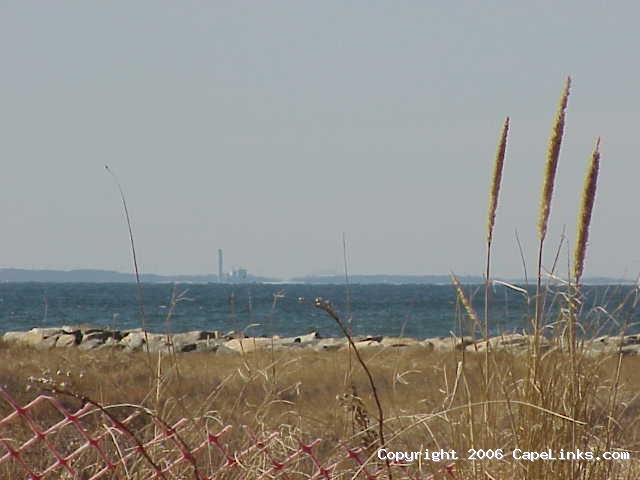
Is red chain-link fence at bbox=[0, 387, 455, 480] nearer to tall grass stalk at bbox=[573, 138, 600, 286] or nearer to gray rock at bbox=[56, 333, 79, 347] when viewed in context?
tall grass stalk at bbox=[573, 138, 600, 286]

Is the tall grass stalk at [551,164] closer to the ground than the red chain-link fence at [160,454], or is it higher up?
higher up

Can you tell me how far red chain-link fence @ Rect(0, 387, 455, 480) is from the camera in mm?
2123

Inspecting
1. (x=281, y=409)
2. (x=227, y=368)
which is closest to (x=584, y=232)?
(x=281, y=409)

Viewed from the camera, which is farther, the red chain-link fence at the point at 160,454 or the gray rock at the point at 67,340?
the gray rock at the point at 67,340

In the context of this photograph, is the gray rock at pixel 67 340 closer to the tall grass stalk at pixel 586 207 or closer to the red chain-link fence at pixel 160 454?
the red chain-link fence at pixel 160 454

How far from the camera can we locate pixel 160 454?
118 inches

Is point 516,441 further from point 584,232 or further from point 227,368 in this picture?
point 227,368

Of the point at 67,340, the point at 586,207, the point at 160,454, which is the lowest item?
the point at 67,340

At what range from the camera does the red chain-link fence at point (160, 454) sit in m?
2.12

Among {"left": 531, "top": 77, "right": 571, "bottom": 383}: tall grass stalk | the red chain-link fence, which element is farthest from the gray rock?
{"left": 531, "top": 77, "right": 571, "bottom": 383}: tall grass stalk

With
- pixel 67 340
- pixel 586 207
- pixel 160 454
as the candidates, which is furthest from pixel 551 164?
pixel 67 340

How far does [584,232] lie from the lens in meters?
1.93

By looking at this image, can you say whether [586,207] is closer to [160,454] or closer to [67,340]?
[160,454]

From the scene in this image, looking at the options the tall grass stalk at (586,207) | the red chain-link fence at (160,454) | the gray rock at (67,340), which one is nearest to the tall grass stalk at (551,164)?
the tall grass stalk at (586,207)
